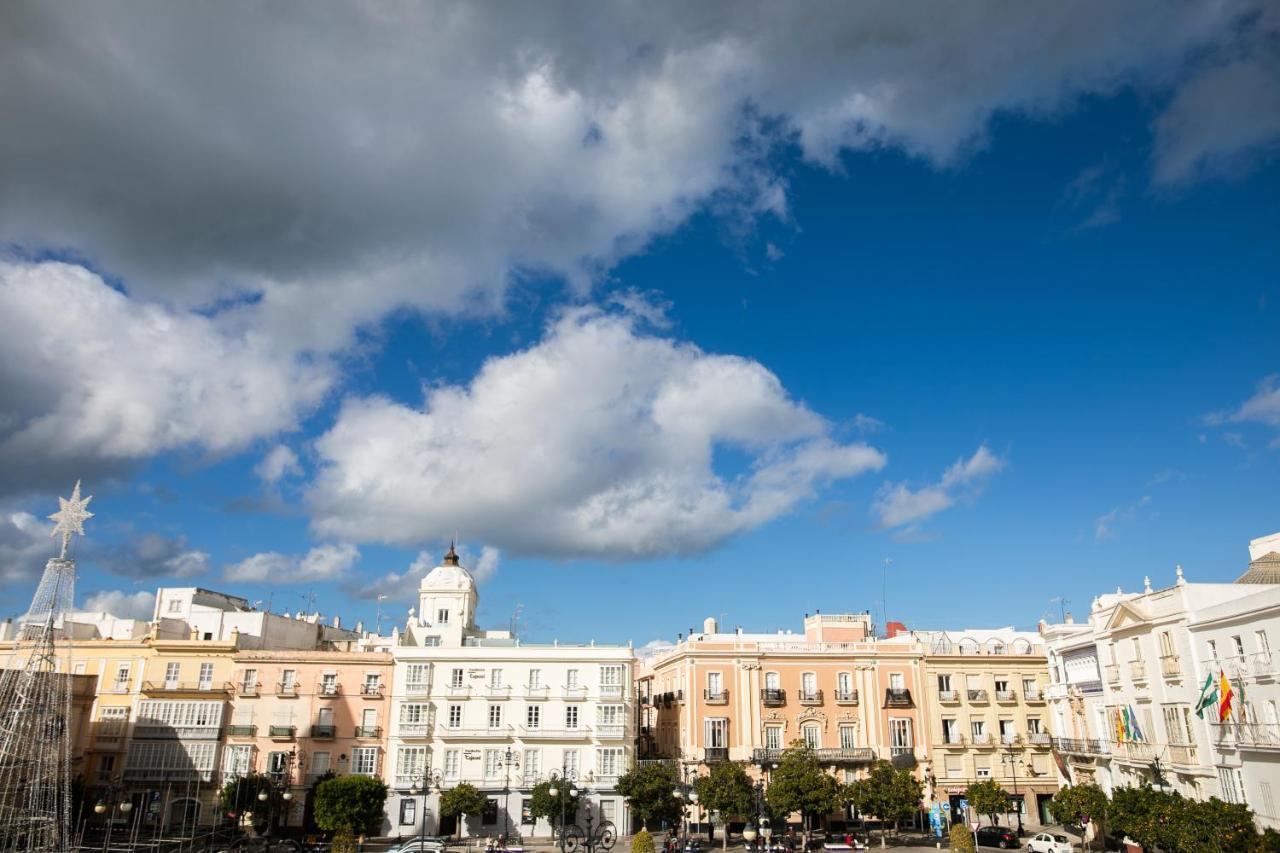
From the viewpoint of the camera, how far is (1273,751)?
35688 mm

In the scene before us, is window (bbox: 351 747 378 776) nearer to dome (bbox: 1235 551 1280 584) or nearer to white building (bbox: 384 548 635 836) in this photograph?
white building (bbox: 384 548 635 836)

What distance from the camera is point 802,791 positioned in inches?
1833

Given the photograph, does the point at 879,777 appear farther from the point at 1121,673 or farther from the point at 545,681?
the point at 545,681

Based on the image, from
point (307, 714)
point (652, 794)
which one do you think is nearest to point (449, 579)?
point (307, 714)

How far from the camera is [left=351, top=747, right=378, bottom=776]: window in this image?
52.8 m

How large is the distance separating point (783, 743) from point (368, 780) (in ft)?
76.2

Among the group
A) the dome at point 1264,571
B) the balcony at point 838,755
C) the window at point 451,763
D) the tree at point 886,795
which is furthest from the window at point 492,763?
the dome at point 1264,571

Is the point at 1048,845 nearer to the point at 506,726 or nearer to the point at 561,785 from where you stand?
the point at 561,785

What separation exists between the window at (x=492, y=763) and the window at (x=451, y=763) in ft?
5.21

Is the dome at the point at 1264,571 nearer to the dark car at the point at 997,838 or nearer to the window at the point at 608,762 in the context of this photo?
the dark car at the point at 997,838

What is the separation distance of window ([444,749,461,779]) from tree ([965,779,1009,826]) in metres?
27.3

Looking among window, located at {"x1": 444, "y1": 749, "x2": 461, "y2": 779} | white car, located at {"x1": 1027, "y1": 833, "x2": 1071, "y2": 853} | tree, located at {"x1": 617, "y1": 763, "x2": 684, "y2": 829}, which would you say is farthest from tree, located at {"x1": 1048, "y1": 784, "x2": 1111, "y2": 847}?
window, located at {"x1": 444, "y1": 749, "x2": 461, "y2": 779}

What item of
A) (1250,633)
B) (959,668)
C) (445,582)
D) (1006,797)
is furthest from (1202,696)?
(445,582)

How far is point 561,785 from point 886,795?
16123mm
